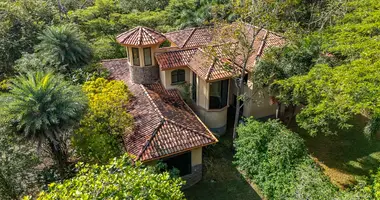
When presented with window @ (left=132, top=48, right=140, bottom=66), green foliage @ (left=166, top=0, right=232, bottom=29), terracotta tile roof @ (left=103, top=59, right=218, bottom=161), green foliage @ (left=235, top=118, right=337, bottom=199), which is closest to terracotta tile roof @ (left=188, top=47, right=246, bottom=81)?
terracotta tile roof @ (left=103, top=59, right=218, bottom=161)

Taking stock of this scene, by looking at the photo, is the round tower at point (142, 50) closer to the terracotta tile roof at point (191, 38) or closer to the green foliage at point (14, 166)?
the terracotta tile roof at point (191, 38)

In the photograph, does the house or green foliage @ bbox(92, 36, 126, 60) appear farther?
green foliage @ bbox(92, 36, 126, 60)

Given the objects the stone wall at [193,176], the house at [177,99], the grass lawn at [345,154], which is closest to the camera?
the house at [177,99]

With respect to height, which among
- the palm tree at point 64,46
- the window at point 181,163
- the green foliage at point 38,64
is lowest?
the window at point 181,163

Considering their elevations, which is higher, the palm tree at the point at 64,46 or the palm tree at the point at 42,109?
the palm tree at the point at 64,46

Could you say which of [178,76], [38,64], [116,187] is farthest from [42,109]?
[178,76]

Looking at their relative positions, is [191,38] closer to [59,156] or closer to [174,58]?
[174,58]

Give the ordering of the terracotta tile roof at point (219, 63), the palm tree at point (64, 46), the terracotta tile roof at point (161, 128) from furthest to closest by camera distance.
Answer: the palm tree at point (64, 46)
the terracotta tile roof at point (219, 63)
the terracotta tile roof at point (161, 128)

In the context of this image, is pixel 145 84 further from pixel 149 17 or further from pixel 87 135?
pixel 149 17

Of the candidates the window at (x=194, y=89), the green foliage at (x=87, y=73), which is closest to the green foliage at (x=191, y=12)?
the window at (x=194, y=89)

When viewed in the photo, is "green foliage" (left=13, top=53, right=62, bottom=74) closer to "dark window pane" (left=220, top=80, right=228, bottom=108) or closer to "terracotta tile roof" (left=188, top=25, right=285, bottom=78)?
"terracotta tile roof" (left=188, top=25, right=285, bottom=78)
